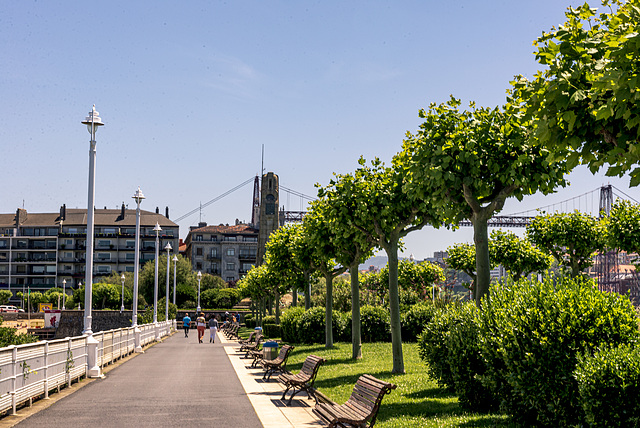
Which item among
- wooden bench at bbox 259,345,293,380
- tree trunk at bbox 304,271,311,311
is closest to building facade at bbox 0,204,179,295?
tree trunk at bbox 304,271,311,311

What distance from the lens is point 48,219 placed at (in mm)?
141875

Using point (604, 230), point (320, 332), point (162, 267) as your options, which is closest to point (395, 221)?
point (320, 332)

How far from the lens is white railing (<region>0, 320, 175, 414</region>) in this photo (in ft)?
39.7

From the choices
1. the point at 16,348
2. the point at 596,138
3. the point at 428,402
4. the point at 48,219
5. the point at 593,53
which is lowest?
the point at 428,402

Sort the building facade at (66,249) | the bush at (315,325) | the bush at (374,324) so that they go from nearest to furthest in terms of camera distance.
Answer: the bush at (374,324), the bush at (315,325), the building facade at (66,249)

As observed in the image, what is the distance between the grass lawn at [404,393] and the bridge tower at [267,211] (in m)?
87.6

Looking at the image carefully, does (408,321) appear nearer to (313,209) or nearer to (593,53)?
(313,209)

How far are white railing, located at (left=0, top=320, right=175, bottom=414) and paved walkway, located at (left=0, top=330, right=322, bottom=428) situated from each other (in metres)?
0.31

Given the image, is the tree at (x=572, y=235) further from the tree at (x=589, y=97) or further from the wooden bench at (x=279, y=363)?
the tree at (x=589, y=97)

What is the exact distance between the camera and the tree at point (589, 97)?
223 inches

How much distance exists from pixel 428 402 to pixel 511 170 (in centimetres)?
473

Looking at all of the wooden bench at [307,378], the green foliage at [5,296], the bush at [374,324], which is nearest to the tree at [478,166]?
→ the wooden bench at [307,378]

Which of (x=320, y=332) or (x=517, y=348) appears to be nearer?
(x=517, y=348)

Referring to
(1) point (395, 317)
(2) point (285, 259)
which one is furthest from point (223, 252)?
(1) point (395, 317)
